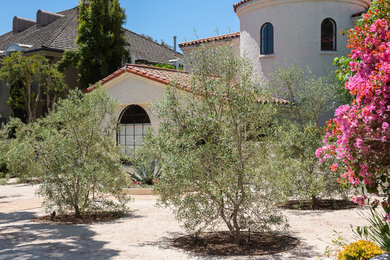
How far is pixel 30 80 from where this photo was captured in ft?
86.9

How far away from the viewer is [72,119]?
10812 mm

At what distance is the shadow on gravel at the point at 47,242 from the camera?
24.1 feet

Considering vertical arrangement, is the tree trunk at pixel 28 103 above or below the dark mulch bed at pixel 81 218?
above

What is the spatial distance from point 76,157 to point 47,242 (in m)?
2.78

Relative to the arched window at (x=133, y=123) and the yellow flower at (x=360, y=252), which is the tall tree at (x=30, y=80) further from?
the yellow flower at (x=360, y=252)

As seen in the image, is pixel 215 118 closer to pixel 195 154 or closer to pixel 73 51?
pixel 195 154

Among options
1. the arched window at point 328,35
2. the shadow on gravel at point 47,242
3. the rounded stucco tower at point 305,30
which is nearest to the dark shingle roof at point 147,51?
the rounded stucco tower at point 305,30

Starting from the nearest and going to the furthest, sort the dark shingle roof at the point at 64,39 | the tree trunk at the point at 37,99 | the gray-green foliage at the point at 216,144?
1. the gray-green foliage at the point at 216,144
2. the tree trunk at the point at 37,99
3. the dark shingle roof at the point at 64,39

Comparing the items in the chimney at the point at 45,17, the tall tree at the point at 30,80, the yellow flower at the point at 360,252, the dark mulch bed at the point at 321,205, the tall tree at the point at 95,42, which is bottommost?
the dark mulch bed at the point at 321,205

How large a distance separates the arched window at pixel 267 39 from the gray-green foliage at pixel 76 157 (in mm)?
11110

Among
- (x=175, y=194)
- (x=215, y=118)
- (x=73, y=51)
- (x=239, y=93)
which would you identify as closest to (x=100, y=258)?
(x=175, y=194)

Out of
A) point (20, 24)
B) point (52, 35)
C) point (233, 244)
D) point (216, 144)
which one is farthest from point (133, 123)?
point (20, 24)

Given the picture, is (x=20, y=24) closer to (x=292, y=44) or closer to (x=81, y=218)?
(x=292, y=44)

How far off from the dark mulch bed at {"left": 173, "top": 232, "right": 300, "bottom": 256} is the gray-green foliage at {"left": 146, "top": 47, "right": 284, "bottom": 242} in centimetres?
27
